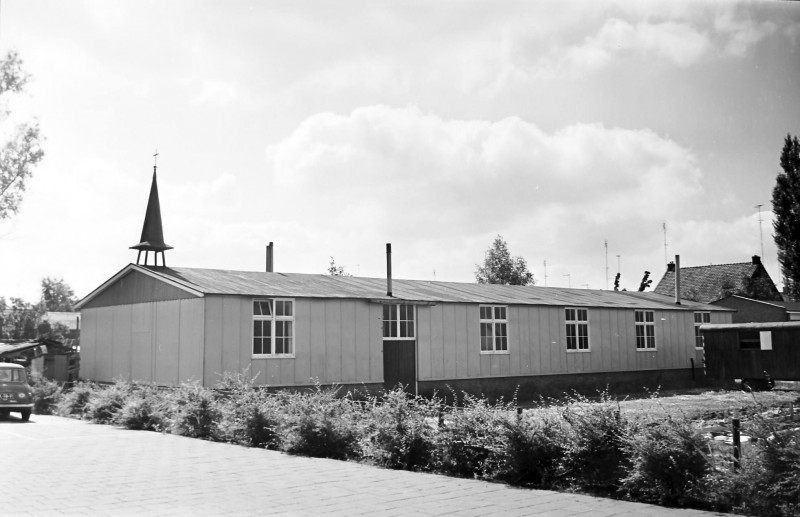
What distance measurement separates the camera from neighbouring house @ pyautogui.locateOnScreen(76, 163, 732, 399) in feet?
74.5

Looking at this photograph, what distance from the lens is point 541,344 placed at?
30.2 meters

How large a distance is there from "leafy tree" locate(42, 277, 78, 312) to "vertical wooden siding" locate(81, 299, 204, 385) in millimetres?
83769

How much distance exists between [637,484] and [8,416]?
66.5 feet

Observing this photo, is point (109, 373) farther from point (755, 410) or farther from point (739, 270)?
point (739, 270)

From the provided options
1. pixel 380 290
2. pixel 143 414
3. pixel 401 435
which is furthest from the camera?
pixel 380 290

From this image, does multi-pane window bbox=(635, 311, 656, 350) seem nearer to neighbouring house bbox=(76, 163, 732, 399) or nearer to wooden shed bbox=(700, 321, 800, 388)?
neighbouring house bbox=(76, 163, 732, 399)

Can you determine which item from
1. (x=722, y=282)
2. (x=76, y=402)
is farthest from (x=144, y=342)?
(x=722, y=282)

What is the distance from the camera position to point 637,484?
9008 millimetres

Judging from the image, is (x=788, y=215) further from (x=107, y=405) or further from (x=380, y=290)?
(x=107, y=405)

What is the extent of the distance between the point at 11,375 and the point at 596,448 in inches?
741

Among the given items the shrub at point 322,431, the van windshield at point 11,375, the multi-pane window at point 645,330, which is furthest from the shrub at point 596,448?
the multi-pane window at point 645,330

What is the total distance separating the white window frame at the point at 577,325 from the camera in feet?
103

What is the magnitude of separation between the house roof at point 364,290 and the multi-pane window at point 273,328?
40cm

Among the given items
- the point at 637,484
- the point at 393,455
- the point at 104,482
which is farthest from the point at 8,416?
the point at 637,484
